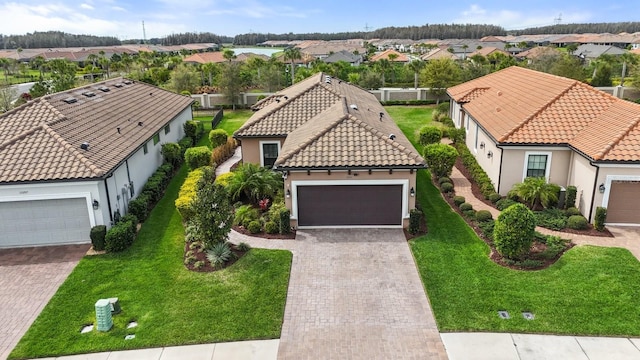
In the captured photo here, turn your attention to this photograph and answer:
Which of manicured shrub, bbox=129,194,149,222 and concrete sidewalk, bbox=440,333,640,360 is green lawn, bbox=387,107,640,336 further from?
manicured shrub, bbox=129,194,149,222

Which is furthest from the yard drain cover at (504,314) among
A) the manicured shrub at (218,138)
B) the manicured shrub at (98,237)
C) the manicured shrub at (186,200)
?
the manicured shrub at (218,138)

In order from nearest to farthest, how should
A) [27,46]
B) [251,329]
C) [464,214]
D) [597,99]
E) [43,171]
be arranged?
[251,329] → [43,171] → [464,214] → [597,99] → [27,46]

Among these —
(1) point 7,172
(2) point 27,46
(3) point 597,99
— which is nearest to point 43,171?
(1) point 7,172

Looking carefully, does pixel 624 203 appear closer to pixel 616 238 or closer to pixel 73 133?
pixel 616 238

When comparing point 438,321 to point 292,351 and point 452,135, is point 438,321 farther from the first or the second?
point 452,135

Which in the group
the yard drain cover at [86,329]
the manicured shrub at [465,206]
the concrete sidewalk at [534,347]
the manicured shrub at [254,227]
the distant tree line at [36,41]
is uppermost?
the distant tree line at [36,41]

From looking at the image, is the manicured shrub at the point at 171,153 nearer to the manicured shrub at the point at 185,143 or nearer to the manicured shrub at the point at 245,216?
the manicured shrub at the point at 185,143
